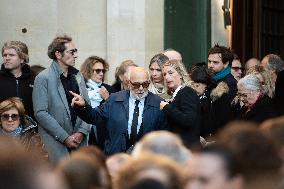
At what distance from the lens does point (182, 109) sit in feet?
32.6

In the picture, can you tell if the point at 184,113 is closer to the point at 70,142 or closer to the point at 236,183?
the point at 70,142

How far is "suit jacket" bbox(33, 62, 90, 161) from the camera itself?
10.6 metres

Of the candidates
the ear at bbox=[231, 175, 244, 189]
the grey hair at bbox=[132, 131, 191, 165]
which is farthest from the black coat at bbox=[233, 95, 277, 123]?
the ear at bbox=[231, 175, 244, 189]

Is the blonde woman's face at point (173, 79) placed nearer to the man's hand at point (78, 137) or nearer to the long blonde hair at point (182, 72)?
the long blonde hair at point (182, 72)

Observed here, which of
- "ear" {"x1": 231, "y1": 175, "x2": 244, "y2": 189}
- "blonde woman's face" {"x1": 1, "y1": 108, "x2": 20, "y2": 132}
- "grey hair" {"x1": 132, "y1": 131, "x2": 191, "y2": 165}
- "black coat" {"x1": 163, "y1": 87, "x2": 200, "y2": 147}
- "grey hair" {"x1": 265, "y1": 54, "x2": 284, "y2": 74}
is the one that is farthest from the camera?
"grey hair" {"x1": 265, "y1": 54, "x2": 284, "y2": 74}

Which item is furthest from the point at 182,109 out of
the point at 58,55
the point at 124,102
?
the point at 58,55

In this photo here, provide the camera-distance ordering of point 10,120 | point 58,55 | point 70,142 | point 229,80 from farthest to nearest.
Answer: point 229,80, point 58,55, point 70,142, point 10,120

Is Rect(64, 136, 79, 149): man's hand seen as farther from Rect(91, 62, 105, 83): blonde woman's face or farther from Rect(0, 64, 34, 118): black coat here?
Rect(91, 62, 105, 83): blonde woman's face

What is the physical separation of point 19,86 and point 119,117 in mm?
1515

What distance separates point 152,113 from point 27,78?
1783 mm

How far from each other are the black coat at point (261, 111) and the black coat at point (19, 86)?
2433mm

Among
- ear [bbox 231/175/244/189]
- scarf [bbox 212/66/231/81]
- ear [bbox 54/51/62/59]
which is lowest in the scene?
ear [bbox 231/175/244/189]

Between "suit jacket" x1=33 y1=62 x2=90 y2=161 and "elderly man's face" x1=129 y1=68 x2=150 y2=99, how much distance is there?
928 mm

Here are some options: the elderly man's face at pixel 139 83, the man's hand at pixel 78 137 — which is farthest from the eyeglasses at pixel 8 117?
the elderly man's face at pixel 139 83
